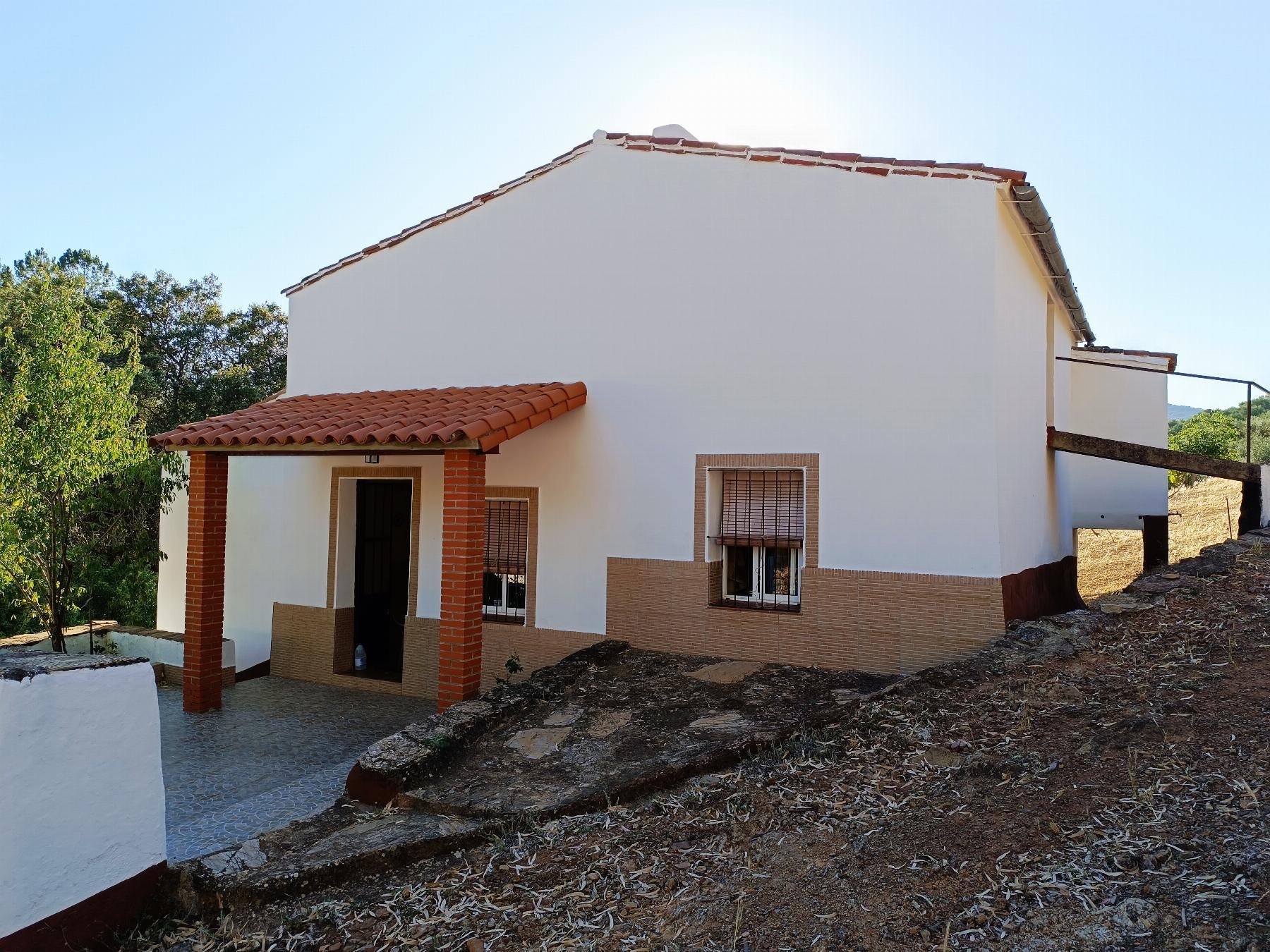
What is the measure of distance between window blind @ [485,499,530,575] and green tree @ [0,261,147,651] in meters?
4.41

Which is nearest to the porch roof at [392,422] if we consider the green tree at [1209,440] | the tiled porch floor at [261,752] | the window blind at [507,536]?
the window blind at [507,536]

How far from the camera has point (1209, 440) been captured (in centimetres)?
2548

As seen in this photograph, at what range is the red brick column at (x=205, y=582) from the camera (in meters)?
8.38

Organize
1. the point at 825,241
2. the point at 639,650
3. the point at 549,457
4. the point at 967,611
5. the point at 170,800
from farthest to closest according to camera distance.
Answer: the point at 549,457
the point at 639,650
the point at 825,241
the point at 967,611
the point at 170,800

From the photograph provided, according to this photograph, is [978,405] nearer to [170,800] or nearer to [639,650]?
[639,650]

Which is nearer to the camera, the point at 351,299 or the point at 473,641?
the point at 473,641

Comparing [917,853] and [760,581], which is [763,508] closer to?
[760,581]

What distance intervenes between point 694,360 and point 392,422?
2.80 m

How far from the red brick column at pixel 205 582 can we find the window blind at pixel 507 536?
2.67m

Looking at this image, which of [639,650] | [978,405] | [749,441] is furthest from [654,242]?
[639,650]

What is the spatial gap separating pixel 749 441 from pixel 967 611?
2.32 m

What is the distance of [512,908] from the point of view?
3.87 m

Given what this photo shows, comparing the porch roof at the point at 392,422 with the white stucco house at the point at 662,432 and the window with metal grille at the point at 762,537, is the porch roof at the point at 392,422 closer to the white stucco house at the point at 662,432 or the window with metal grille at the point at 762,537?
the white stucco house at the point at 662,432

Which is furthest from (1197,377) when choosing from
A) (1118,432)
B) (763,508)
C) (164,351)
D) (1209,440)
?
(164,351)
